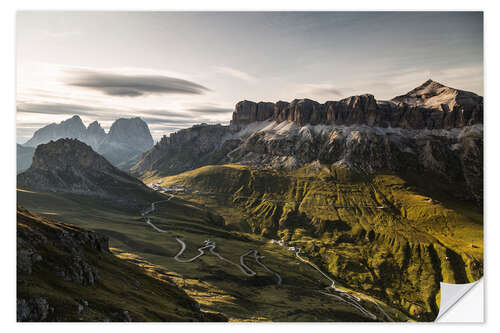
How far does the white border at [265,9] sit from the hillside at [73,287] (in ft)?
5.38

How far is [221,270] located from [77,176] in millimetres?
130059

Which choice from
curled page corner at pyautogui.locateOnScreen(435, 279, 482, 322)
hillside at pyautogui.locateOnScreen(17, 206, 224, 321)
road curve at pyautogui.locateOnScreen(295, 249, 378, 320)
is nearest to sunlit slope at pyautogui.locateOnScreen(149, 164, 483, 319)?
road curve at pyautogui.locateOnScreen(295, 249, 378, 320)

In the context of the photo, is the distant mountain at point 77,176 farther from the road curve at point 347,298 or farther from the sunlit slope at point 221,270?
the road curve at point 347,298

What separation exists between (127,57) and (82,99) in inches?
464

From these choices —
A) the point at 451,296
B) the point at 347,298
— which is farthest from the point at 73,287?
the point at 347,298

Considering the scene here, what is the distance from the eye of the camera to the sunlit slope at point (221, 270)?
168ft

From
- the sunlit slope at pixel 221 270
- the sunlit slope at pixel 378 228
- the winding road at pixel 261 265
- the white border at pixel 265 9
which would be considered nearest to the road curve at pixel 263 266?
the winding road at pixel 261 265

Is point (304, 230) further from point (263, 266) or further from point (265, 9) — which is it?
point (265, 9)

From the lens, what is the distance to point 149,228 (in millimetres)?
101250

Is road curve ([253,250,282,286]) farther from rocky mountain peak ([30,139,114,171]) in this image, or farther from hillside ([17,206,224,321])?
rocky mountain peak ([30,139,114,171])

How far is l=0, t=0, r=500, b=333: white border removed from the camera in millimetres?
25734

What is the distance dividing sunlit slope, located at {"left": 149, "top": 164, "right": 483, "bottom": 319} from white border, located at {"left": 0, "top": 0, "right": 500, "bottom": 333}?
181 feet

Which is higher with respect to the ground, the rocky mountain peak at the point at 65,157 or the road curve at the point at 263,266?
the rocky mountain peak at the point at 65,157
